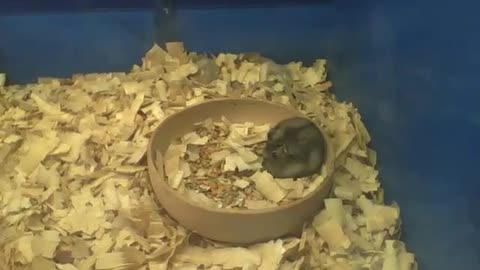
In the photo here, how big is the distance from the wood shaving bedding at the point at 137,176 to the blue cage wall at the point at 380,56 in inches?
1.4

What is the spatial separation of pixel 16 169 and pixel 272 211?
482mm

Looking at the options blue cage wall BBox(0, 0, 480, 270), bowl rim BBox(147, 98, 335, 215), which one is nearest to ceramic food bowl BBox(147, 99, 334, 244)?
bowl rim BBox(147, 98, 335, 215)

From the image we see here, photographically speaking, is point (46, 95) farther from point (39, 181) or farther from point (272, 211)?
point (272, 211)

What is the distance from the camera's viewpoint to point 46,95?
1.67 metres

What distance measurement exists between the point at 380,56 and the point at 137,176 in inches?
18.5

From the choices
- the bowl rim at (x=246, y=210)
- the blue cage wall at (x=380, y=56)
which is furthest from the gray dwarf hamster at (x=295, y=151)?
the blue cage wall at (x=380, y=56)

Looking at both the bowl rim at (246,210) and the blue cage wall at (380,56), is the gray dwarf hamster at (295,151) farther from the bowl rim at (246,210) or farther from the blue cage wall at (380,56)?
the blue cage wall at (380,56)

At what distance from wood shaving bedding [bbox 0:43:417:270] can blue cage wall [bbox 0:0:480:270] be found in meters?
0.03

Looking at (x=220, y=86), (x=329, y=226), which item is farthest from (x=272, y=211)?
(x=220, y=86)

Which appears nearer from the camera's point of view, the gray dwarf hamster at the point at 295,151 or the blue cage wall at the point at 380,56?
the blue cage wall at the point at 380,56

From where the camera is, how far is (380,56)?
4.85 feet

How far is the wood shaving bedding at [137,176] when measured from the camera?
138cm

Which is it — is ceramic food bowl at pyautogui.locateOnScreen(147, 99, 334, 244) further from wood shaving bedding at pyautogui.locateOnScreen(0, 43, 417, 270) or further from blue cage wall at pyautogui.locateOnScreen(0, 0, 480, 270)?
blue cage wall at pyautogui.locateOnScreen(0, 0, 480, 270)

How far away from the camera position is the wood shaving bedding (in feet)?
4.53
